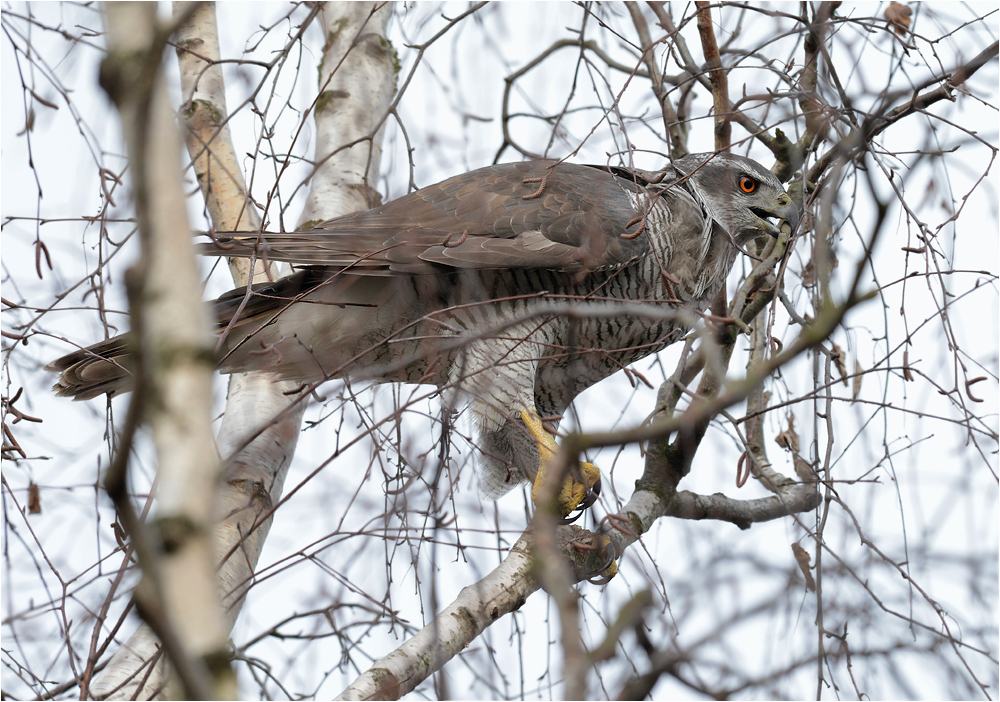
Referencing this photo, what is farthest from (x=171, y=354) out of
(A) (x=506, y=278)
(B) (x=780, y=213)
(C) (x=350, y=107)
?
(C) (x=350, y=107)

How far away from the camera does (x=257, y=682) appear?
3338 millimetres

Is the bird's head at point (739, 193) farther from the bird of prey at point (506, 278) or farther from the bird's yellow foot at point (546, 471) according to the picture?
the bird's yellow foot at point (546, 471)

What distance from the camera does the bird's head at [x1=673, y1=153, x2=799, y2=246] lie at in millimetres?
3842

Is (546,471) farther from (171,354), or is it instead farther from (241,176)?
(171,354)

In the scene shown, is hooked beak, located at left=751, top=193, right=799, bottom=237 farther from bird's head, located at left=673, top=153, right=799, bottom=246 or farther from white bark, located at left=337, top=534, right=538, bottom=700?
white bark, located at left=337, top=534, right=538, bottom=700

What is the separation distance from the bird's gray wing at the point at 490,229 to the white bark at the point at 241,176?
0.36 m

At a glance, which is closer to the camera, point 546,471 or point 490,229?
point 546,471

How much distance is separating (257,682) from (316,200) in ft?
7.09

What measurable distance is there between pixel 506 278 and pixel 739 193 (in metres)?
1.18

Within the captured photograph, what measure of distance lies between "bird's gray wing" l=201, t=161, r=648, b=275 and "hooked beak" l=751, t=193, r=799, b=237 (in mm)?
583

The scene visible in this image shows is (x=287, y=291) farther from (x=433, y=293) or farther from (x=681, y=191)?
(x=681, y=191)

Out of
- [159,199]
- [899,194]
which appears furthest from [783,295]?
[159,199]

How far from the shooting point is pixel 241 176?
4.28 metres

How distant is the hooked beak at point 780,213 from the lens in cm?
369
